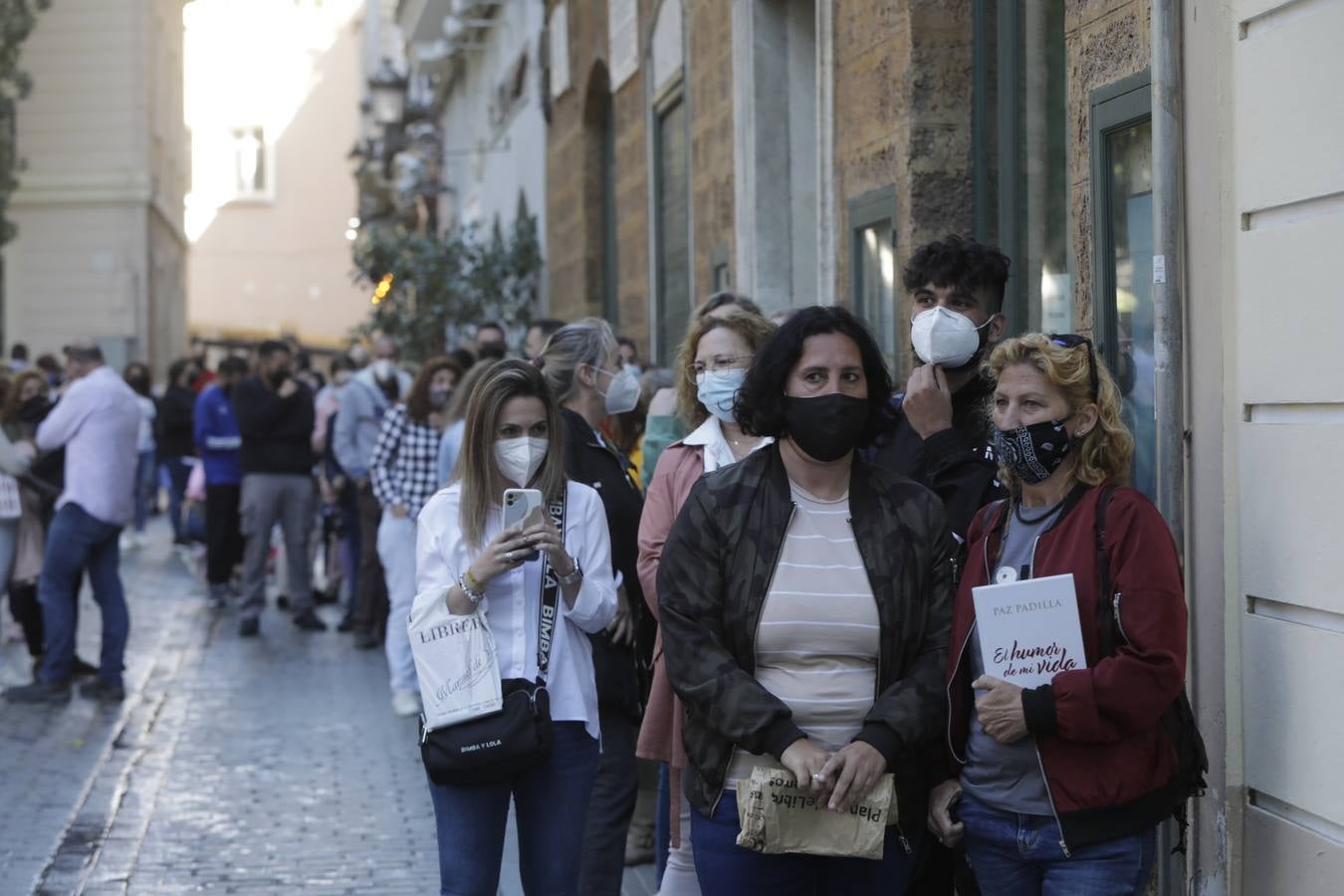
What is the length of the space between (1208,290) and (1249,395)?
13.0 inches

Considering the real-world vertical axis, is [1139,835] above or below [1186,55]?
below

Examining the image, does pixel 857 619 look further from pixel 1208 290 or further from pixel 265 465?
pixel 265 465

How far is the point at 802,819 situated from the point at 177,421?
650 inches

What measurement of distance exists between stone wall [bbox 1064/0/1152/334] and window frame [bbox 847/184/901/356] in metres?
1.98

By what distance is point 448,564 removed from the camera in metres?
4.69

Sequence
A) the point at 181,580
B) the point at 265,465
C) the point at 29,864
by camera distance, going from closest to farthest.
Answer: the point at 29,864
the point at 265,465
the point at 181,580

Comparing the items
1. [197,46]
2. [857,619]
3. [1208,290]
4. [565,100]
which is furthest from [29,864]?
[197,46]

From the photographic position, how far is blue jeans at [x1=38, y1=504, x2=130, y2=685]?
1060cm

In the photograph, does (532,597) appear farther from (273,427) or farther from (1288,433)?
(273,427)

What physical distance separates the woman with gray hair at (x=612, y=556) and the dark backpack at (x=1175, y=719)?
5.58 ft

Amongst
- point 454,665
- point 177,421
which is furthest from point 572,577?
point 177,421

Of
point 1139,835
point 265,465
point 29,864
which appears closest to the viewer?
point 1139,835

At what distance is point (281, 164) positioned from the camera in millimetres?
57562

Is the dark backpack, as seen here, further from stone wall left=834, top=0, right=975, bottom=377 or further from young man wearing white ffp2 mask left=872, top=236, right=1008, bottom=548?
stone wall left=834, top=0, right=975, bottom=377
